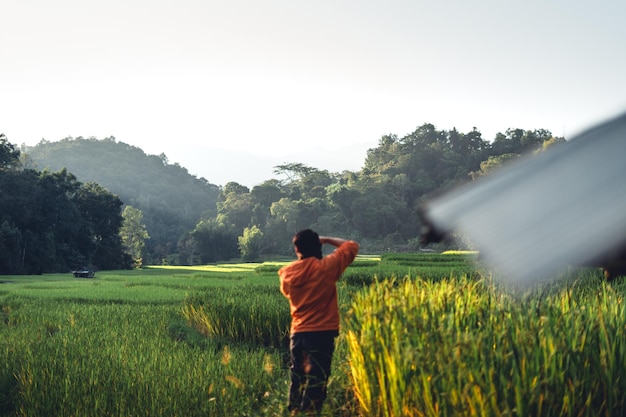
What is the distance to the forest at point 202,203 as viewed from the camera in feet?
174

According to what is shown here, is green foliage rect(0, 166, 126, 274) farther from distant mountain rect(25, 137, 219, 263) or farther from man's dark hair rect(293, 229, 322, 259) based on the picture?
man's dark hair rect(293, 229, 322, 259)

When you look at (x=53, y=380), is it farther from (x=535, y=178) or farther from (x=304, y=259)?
(x=535, y=178)

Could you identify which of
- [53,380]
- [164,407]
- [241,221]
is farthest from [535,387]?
[241,221]

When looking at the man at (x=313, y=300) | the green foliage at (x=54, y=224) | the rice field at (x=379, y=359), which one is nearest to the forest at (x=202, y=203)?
the green foliage at (x=54, y=224)

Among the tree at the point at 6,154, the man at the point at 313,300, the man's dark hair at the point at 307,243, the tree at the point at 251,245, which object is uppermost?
the tree at the point at 6,154

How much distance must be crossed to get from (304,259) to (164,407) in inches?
94.3

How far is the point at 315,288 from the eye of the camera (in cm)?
502

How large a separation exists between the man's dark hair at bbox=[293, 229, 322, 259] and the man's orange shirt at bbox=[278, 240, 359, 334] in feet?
0.22

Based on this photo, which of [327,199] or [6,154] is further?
[327,199]

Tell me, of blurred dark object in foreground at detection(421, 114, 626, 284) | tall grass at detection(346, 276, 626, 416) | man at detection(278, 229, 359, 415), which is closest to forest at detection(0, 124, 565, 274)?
man at detection(278, 229, 359, 415)

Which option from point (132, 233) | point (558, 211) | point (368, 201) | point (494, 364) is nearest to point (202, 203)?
point (132, 233)

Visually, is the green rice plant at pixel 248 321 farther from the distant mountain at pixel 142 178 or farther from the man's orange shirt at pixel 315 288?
the distant mountain at pixel 142 178

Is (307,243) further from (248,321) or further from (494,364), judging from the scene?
(248,321)

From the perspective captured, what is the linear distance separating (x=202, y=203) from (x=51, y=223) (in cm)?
6207
